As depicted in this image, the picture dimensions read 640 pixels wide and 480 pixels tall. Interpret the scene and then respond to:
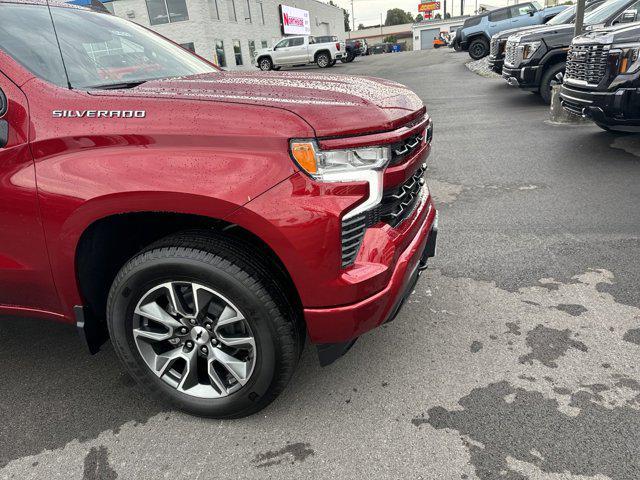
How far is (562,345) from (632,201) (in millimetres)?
2666

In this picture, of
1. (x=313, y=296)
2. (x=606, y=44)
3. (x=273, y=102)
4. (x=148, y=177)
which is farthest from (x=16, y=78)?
(x=606, y=44)

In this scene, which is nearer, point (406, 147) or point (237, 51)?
point (406, 147)

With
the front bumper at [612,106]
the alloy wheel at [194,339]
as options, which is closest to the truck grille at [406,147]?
the alloy wheel at [194,339]

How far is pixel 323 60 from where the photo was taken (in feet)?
92.7

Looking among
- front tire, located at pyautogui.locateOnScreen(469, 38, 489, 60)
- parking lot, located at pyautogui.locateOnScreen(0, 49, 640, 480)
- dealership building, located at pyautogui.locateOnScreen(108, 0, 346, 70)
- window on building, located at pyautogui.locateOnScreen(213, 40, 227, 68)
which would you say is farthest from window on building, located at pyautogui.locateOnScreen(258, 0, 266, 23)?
parking lot, located at pyautogui.locateOnScreen(0, 49, 640, 480)

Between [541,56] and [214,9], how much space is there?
24.3 metres

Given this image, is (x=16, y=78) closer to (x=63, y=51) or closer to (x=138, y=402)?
(x=63, y=51)

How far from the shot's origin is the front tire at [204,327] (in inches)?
76.1

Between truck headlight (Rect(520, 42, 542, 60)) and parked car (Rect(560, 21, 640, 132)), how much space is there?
10.2ft

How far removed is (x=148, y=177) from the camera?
187 cm

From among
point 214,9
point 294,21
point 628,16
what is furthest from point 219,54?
point 628,16

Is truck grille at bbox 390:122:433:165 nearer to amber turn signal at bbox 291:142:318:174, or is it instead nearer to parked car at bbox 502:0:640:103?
amber turn signal at bbox 291:142:318:174

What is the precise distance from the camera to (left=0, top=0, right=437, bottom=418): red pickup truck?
182cm

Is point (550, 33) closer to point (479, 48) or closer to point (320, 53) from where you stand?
point (479, 48)
